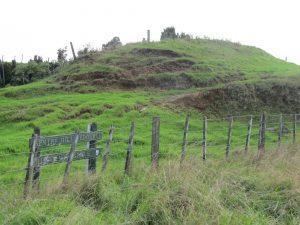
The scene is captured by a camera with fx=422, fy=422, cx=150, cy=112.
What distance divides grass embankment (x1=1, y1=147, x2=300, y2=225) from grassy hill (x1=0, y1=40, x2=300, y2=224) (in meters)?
0.02

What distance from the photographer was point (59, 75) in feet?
106

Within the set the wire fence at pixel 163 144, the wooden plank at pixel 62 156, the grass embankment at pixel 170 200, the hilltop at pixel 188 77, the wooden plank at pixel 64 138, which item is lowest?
the wire fence at pixel 163 144

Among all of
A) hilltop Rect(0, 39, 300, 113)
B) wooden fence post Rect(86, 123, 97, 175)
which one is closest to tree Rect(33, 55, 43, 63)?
hilltop Rect(0, 39, 300, 113)

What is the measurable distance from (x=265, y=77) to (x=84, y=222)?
25.1m

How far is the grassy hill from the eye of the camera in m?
6.33

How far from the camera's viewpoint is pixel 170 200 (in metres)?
6.45

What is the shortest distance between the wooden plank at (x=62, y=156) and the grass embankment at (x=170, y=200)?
1.39 feet

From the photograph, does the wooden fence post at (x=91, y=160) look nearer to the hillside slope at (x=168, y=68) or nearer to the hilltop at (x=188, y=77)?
the hilltop at (x=188, y=77)

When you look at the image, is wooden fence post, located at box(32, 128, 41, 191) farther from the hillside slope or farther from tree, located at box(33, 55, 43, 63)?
tree, located at box(33, 55, 43, 63)

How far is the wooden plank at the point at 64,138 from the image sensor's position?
773 centimetres

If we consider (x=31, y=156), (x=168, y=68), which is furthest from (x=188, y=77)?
(x=31, y=156)

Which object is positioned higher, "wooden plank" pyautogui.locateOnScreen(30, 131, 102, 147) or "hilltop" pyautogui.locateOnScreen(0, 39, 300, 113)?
"hilltop" pyautogui.locateOnScreen(0, 39, 300, 113)

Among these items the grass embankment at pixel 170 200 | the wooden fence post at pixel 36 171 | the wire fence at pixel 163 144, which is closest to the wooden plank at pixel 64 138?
the wooden fence post at pixel 36 171

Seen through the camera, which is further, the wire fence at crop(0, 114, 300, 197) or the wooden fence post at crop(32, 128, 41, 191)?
the wire fence at crop(0, 114, 300, 197)
